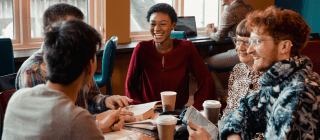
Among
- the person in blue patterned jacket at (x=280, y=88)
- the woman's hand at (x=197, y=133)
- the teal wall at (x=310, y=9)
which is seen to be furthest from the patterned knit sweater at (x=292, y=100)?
the teal wall at (x=310, y=9)

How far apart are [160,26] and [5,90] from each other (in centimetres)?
110

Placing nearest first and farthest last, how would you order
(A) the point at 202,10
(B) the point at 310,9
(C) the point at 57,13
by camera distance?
(C) the point at 57,13
(A) the point at 202,10
(B) the point at 310,9

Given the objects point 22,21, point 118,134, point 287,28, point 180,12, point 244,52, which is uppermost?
point 180,12

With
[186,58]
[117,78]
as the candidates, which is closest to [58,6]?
[186,58]

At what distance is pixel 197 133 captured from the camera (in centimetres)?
118

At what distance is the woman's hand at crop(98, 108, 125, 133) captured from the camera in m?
1.28

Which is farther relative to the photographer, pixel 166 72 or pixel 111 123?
pixel 166 72

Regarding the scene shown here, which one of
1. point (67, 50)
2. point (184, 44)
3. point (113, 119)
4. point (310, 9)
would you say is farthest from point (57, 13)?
point (310, 9)

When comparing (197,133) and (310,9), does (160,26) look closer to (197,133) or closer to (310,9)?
(197,133)

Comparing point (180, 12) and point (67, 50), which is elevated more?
point (180, 12)

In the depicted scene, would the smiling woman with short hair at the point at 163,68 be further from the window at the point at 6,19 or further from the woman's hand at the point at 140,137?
the window at the point at 6,19

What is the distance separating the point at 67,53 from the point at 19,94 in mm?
196

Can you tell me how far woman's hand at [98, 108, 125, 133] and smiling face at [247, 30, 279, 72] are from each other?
1.96 ft

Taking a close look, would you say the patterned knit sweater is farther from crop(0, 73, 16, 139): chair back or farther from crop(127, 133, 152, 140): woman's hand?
crop(0, 73, 16, 139): chair back
